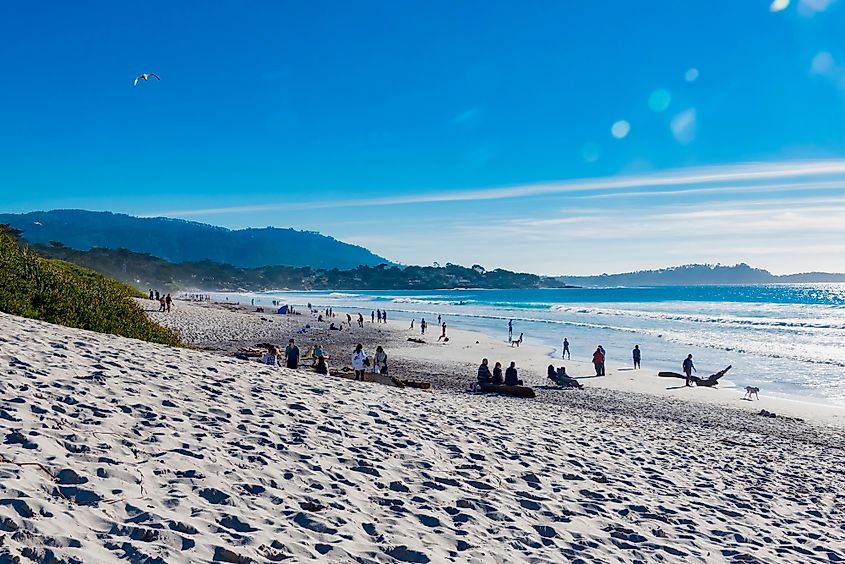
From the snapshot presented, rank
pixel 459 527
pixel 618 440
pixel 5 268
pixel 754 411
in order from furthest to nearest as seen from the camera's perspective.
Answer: pixel 754 411, pixel 5 268, pixel 618 440, pixel 459 527

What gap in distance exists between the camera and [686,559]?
5301 mm

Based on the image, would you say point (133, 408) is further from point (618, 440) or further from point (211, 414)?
point (618, 440)

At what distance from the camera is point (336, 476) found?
5.97 m

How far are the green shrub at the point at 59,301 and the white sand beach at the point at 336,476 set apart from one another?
293cm

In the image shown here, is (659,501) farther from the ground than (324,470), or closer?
closer

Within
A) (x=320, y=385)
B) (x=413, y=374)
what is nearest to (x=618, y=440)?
(x=320, y=385)

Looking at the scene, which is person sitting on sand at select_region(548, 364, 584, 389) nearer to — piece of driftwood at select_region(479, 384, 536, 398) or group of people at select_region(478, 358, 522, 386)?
group of people at select_region(478, 358, 522, 386)

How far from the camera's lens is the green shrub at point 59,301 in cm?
1394

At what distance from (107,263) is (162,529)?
156510mm

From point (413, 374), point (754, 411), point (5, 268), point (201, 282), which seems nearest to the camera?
point (5, 268)

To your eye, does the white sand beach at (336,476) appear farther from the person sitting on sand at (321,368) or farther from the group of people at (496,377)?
the group of people at (496,377)

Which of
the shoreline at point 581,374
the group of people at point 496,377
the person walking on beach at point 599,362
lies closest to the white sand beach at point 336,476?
the group of people at point 496,377

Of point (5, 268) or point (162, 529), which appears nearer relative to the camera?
point (162, 529)

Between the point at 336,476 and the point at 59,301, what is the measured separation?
1157 cm
